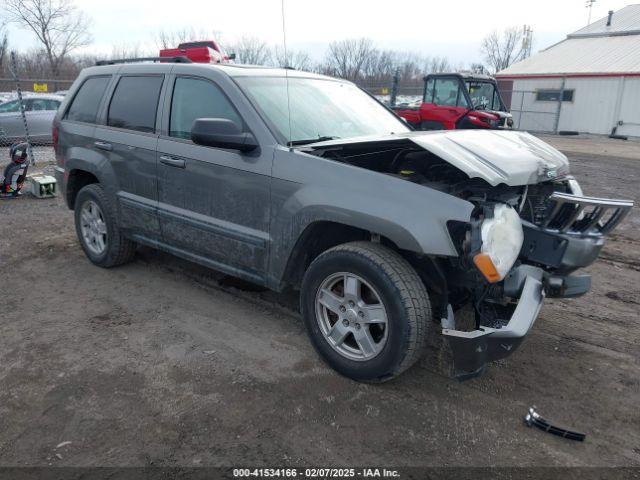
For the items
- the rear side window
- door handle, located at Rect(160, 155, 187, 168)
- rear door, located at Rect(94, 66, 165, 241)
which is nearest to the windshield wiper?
door handle, located at Rect(160, 155, 187, 168)

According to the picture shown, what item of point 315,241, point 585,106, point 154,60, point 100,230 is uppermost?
point 154,60

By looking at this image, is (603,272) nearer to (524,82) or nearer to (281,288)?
(281,288)

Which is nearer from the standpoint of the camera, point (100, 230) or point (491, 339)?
point (491, 339)

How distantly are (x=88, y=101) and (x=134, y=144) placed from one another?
3.49 ft

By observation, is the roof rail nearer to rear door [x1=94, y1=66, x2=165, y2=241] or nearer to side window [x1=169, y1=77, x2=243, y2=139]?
rear door [x1=94, y1=66, x2=165, y2=241]

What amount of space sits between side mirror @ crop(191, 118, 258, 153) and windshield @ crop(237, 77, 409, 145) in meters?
0.23

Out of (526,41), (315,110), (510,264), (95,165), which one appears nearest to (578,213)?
(510,264)

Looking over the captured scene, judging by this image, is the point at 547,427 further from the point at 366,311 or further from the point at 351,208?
the point at 351,208

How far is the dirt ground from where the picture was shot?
2658 millimetres

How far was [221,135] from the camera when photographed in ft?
11.1

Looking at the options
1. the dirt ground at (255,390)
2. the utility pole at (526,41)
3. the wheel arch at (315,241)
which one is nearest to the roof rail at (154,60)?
the dirt ground at (255,390)

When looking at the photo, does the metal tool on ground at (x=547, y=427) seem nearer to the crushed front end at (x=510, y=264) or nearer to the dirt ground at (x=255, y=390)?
the dirt ground at (x=255, y=390)

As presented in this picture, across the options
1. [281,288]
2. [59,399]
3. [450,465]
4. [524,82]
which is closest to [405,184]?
[281,288]

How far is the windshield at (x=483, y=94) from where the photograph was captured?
15.4 meters
